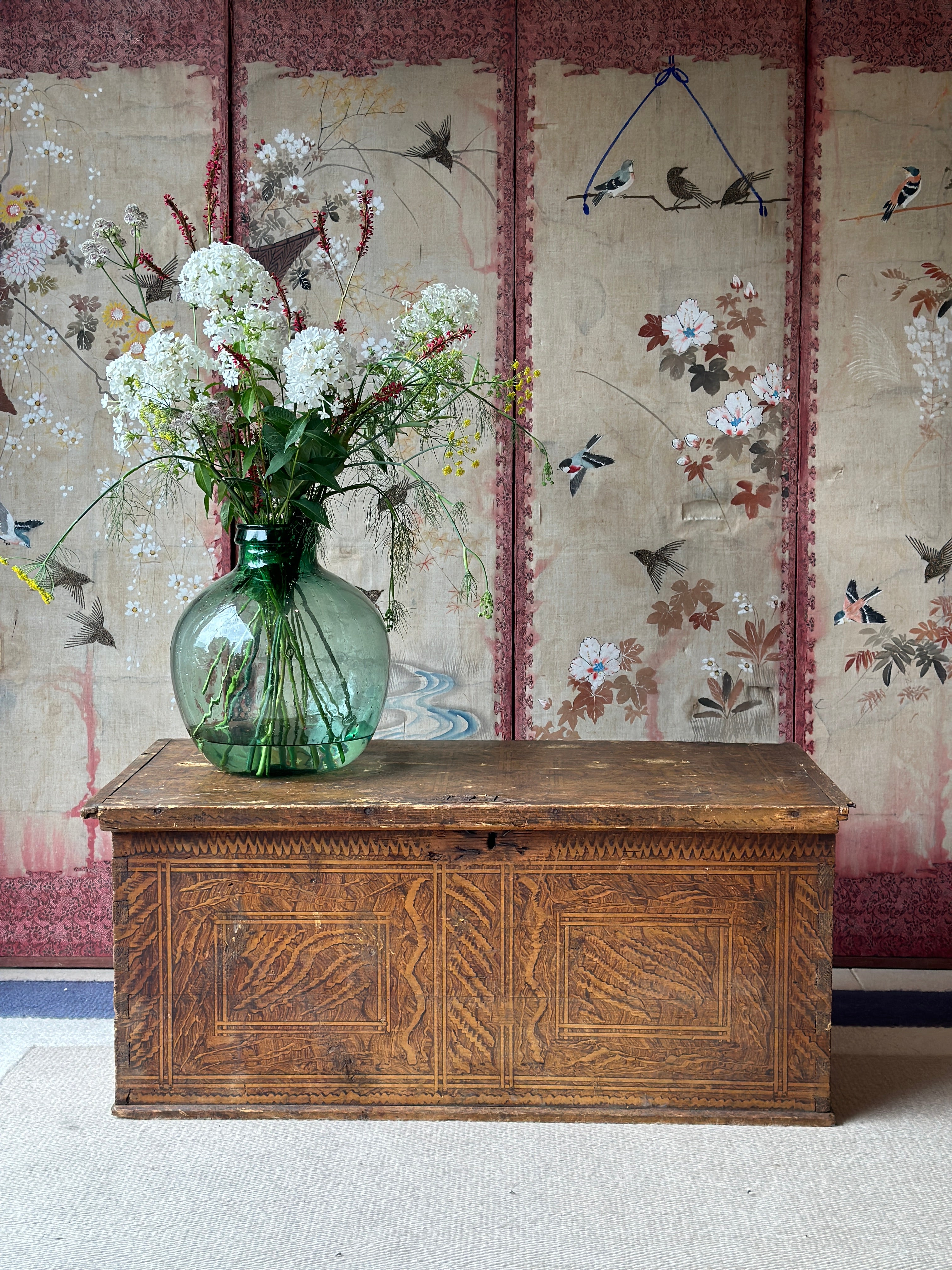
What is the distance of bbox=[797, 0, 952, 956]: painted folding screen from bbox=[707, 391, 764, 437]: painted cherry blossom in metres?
0.12

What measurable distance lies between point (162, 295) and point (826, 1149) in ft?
7.48

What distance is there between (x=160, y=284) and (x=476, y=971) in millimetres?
1780

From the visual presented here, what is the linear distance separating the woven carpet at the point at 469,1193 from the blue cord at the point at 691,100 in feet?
6.55

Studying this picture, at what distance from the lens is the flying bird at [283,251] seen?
263 centimetres

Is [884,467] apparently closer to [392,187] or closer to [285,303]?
[392,187]

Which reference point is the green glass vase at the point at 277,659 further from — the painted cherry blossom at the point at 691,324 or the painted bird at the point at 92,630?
the painted cherry blossom at the point at 691,324

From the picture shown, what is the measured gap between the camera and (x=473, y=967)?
187 cm

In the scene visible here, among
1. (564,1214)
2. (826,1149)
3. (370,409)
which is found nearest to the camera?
(564,1214)

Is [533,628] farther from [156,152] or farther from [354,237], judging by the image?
[156,152]

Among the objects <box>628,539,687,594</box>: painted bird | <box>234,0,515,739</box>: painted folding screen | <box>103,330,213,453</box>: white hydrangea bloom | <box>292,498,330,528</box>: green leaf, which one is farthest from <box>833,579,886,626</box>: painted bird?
<box>103,330,213,453</box>: white hydrangea bloom

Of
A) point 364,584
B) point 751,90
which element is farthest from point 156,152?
point 751,90

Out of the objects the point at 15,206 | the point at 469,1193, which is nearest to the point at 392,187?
the point at 15,206

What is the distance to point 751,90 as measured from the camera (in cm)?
258

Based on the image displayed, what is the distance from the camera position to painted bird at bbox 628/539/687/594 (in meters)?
2.68
